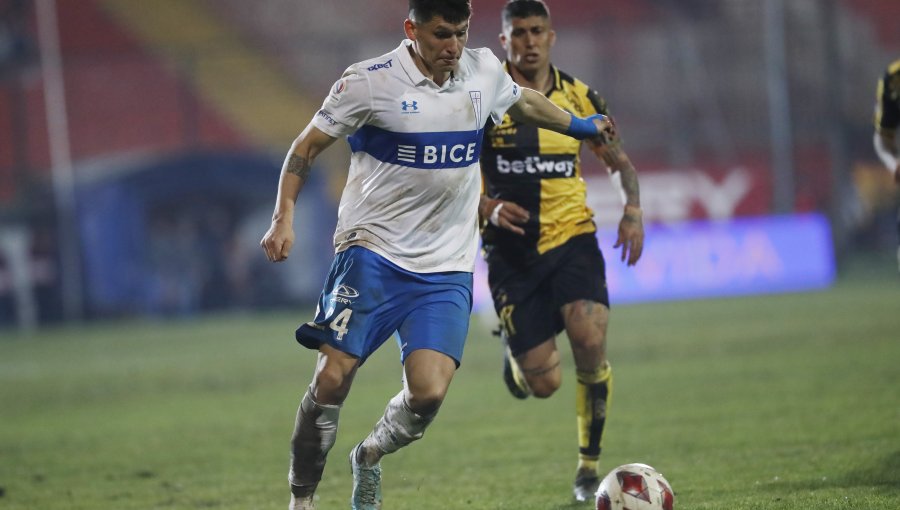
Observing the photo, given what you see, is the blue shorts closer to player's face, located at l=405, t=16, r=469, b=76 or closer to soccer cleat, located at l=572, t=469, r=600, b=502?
player's face, located at l=405, t=16, r=469, b=76

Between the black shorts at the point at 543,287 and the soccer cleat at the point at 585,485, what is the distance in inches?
33.3

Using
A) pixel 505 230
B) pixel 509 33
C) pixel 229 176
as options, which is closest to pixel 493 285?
pixel 505 230

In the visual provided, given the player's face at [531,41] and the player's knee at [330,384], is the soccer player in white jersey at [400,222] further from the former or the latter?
the player's face at [531,41]

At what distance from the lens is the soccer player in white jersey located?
529cm

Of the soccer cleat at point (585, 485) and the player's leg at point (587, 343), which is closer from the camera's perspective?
the soccer cleat at point (585, 485)

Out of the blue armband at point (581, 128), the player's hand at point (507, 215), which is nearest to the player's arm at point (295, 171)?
the blue armband at point (581, 128)

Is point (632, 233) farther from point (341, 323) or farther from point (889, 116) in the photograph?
point (889, 116)

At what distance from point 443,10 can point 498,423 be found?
4602 millimetres

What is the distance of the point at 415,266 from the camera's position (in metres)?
5.52

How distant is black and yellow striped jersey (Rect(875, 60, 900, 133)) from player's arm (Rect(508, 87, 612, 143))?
272 centimetres

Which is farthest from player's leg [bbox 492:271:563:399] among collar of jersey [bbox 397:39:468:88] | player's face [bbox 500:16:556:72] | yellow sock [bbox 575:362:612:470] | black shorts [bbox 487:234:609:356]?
collar of jersey [bbox 397:39:468:88]

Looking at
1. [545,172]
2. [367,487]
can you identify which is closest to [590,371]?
[545,172]

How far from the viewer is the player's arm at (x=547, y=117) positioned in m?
5.87

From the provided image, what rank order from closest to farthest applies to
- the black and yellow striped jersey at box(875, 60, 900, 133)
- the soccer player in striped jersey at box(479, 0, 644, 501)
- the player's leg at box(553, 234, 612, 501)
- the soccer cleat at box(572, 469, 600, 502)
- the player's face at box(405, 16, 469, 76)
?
the player's face at box(405, 16, 469, 76)
the soccer cleat at box(572, 469, 600, 502)
the player's leg at box(553, 234, 612, 501)
the soccer player in striped jersey at box(479, 0, 644, 501)
the black and yellow striped jersey at box(875, 60, 900, 133)
